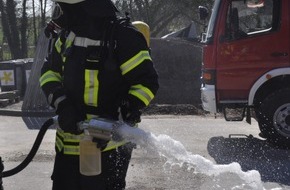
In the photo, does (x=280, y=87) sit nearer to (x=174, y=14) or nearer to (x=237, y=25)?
(x=237, y=25)

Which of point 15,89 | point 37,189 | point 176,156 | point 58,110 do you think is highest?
point 58,110

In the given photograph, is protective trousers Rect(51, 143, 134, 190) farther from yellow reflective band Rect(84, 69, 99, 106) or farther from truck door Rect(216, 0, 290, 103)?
truck door Rect(216, 0, 290, 103)

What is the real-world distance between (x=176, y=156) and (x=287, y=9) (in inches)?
239

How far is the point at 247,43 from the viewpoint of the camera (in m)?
8.46

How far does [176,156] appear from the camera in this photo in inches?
117

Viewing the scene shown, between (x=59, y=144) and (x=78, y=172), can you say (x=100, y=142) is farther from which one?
(x=59, y=144)

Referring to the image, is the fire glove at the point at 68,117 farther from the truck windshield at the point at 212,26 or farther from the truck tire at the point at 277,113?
the truck windshield at the point at 212,26

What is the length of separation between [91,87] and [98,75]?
0.27 ft

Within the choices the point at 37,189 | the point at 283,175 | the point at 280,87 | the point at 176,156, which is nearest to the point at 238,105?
the point at 280,87

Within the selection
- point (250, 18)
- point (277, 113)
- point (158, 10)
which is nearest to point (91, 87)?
point (277, 113)

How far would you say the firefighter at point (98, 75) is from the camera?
295cm

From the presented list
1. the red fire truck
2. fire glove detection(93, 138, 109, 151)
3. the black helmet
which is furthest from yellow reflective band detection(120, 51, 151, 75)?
the red fire truck

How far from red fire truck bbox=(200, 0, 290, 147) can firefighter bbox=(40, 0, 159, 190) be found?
18.5ft

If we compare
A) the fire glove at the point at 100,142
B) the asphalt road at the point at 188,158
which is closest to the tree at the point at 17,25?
the asphalt road at the point at 188,158
